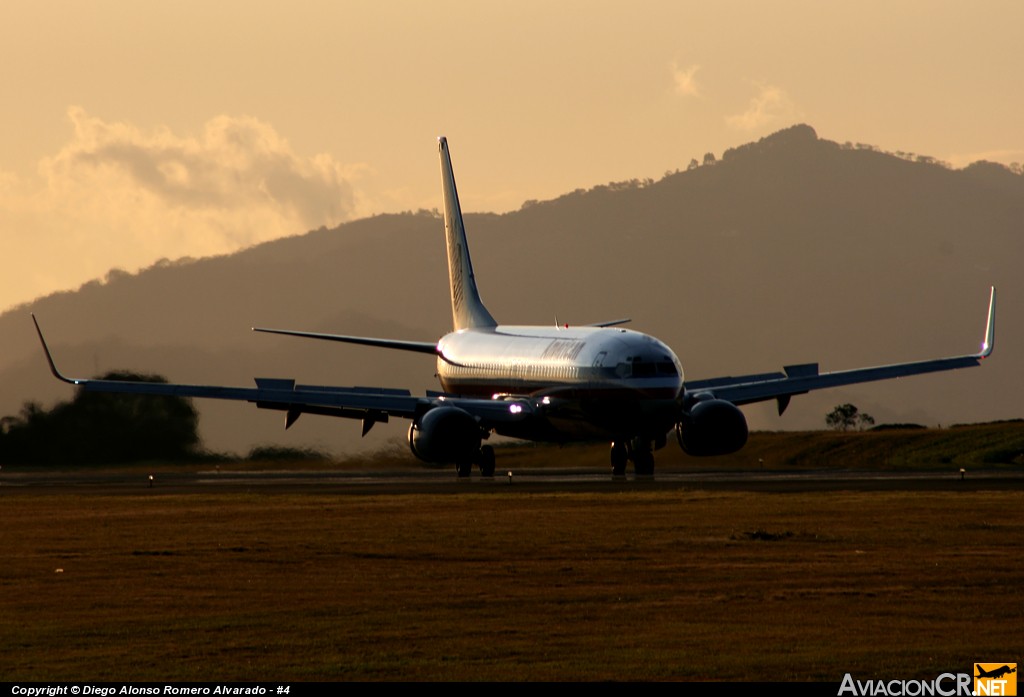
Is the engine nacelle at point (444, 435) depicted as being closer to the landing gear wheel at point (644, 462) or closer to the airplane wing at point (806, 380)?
the landing gear wheel at point (644, 462)

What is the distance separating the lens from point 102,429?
251ft

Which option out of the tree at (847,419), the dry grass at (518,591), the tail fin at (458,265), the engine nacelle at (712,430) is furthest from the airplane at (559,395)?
the tree at (847,419)

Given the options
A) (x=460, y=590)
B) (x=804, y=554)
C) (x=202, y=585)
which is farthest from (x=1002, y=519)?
(x=202, y=585)

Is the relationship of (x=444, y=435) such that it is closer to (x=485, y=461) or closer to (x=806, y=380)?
(x=485, y=461)

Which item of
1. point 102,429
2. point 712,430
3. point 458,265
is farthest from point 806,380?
point 102,429

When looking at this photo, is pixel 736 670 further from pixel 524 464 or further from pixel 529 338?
pixel 524 464

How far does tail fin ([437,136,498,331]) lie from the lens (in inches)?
3189

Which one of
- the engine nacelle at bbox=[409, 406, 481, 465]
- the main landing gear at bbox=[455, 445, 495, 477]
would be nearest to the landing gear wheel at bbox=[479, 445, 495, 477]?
the main landing gear at bbox=[455, 445, 495, 477]

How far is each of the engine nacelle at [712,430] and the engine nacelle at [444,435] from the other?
6.89 metres

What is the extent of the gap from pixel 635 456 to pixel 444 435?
6739 millimetres

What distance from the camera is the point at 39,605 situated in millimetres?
26500

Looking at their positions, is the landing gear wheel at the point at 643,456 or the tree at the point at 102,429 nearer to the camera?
the landing gear wheel at the point at 643,456

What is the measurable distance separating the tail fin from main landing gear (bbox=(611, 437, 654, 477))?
16.7m

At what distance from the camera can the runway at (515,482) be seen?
52.3m
